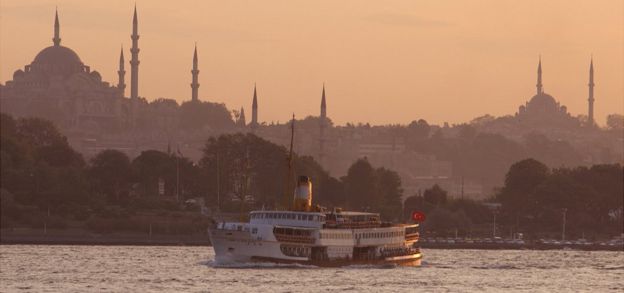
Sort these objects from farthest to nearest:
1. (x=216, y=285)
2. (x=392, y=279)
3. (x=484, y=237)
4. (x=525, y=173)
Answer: (x=525, y=173) < (x=484, y=237) < (x=392, y=279) < (x=216, y=285)

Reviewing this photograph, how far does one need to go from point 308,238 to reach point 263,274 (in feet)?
28.3

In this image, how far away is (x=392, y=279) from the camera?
340ft


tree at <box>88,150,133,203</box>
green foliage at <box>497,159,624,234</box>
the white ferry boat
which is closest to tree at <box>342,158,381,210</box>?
green foliage at <box>497,159,624,234</box>

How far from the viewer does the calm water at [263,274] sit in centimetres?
9562

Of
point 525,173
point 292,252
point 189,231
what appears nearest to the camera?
point 292,252

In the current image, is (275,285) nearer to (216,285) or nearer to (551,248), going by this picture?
(216,285)

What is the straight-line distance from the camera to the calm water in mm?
95625

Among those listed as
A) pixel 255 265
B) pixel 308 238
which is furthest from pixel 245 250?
pixel 308 238

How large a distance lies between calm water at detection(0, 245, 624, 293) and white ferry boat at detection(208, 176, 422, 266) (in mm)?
1004

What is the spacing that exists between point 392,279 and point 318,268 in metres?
8.82

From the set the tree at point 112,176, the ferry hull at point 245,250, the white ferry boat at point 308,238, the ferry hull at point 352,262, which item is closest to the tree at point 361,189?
the tree at point 112,176

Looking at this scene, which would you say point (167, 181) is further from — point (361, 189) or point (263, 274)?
point (263, 274)

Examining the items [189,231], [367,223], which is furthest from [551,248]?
[367,223]

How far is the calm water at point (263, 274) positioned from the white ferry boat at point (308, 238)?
1.00 meters
